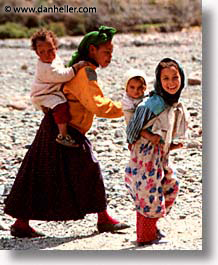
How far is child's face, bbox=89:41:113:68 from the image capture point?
544cm

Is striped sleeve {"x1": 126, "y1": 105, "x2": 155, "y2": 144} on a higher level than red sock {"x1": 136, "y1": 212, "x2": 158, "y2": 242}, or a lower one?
higher

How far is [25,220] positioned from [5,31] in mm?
15370

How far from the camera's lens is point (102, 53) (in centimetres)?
545

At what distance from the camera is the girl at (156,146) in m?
5.11

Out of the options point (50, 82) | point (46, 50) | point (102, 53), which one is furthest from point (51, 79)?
point (102, 53)

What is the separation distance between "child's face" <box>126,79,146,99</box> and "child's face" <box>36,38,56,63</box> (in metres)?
0.52

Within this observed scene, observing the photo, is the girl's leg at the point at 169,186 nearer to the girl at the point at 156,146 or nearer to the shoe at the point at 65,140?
the girl at the point at 156,146

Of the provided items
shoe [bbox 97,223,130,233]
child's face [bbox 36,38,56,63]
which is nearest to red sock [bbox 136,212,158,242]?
shoe [bbox 97,223,130,233]

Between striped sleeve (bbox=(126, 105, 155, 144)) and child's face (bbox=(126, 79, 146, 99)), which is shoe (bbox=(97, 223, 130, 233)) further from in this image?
child's face (bbox=(126, 79, 146, 99))

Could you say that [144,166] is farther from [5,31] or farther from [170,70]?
[5,31]

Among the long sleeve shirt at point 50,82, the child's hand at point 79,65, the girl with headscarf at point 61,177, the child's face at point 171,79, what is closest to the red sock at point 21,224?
the girl with headscarf at point 61,177

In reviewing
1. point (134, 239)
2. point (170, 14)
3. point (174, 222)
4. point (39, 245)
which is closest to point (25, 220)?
point (39, 245)

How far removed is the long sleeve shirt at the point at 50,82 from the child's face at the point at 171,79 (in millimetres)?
609

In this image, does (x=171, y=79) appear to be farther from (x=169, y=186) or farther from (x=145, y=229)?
(x=145, y=229)
